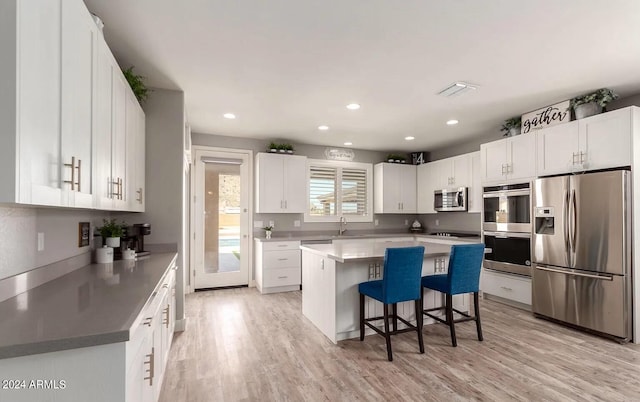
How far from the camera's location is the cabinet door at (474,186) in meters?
5.04

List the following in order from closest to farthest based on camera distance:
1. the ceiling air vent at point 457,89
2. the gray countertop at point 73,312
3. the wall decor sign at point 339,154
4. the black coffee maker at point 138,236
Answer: the gray countertop at point 73,312, the black coffee maker at point 138,236, the ceiling air vent at point 457,89, the wall decor sign at point 339,154

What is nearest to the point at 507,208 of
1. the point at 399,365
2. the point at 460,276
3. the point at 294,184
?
the point at 460,276

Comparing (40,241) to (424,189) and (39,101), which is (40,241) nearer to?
(39,101)

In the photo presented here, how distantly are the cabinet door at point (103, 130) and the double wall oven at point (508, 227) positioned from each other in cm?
443

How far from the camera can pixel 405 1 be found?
194 centimetres

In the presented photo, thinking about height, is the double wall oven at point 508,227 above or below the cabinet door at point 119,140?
below

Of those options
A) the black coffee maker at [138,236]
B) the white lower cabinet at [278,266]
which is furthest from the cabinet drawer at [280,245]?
the black coffee maker at [138,236]

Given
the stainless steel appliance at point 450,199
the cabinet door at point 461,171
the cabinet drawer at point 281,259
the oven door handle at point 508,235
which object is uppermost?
the cabinet door at point 461,171

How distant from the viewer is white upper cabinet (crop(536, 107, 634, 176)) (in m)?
3.09

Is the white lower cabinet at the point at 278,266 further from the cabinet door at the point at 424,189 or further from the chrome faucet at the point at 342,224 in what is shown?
the cabinet door at the point at 424,189

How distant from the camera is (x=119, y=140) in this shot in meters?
2.20

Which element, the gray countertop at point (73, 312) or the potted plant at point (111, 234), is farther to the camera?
the potted plant at point (111, 234)

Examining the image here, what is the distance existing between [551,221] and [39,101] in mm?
4559

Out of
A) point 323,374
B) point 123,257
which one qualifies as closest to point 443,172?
point 323,374
